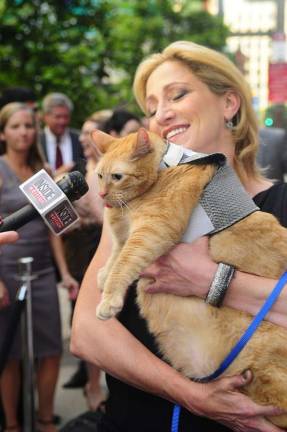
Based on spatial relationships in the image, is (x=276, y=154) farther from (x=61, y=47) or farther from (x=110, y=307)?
(x=61, y=47)

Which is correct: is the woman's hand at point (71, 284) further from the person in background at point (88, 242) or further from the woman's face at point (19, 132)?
the woman's face at point (19, 132)

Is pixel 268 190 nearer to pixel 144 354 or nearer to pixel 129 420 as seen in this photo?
pixel 144 354

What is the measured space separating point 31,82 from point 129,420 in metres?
6.04

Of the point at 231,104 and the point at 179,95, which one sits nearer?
the point at 179,95

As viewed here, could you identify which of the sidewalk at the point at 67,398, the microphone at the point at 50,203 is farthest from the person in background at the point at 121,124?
the microphone at the point at 50,203

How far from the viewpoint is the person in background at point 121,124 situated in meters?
4.84

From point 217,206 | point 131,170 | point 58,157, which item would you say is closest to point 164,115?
point 131,170

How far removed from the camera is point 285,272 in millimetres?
1544

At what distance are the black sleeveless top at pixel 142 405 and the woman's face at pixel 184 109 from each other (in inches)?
11.2

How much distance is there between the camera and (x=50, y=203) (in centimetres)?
148

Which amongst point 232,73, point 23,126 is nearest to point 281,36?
point 23,126

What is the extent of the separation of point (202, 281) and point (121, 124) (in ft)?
11.6

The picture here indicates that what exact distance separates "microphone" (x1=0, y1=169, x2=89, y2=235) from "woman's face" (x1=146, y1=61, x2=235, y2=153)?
45cm

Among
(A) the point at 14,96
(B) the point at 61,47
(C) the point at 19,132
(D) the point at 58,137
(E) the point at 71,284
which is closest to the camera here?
(C) the point at 19,132
